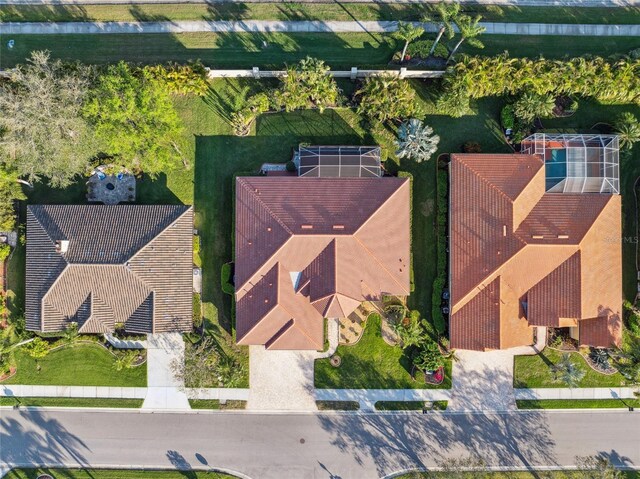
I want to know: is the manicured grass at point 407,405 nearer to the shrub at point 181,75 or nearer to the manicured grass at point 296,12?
the shrub at point 181,75

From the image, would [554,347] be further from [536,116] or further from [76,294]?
[76,294]

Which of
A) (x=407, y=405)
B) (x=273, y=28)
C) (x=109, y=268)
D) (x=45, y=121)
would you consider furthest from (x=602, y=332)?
(x=45, y=121)

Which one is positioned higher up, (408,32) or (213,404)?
(408,32)

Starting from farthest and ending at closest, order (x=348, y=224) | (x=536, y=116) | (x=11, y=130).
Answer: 1. (x=536, y=116)
2. (x=348, y=224)
3. (x=11, y=130)

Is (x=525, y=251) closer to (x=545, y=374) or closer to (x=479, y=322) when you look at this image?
(x=479, y=322)

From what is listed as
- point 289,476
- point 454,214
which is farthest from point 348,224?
point 289,476

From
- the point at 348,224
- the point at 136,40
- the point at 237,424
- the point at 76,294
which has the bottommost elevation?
the point at 237,424
